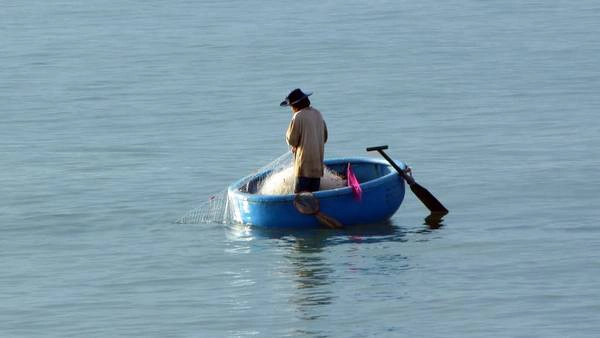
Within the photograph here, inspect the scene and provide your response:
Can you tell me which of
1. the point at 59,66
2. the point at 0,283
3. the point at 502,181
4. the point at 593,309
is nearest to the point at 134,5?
the point at 59,66

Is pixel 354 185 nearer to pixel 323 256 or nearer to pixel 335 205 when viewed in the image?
pixel 335 205

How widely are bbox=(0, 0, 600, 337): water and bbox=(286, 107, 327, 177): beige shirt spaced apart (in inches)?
31.6

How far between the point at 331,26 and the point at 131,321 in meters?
26.8

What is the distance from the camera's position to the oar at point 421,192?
18812mm

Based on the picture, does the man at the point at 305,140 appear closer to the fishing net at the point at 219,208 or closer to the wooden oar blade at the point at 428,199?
the fishing net at the point at 219,208

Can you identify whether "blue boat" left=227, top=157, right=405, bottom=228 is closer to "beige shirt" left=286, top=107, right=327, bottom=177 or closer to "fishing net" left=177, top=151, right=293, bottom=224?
"beige shirt" left=286, top=107, right=327, bottom=177

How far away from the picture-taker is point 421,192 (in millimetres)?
19422

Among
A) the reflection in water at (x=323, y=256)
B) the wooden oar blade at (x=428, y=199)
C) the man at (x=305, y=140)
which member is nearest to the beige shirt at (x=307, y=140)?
the man at (x=305, y=140)

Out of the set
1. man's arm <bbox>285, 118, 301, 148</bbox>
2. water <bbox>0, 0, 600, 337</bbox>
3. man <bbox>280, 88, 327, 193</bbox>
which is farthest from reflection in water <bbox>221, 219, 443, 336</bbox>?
man's arm <bbox>285, 118, 301, 148</bbox>

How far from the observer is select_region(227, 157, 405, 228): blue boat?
1853cm

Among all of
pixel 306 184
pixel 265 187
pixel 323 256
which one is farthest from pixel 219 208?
pixel 323 256

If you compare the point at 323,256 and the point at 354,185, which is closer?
the point at 323,256

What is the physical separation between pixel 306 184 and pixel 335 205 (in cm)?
44

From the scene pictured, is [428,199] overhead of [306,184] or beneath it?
beneath
